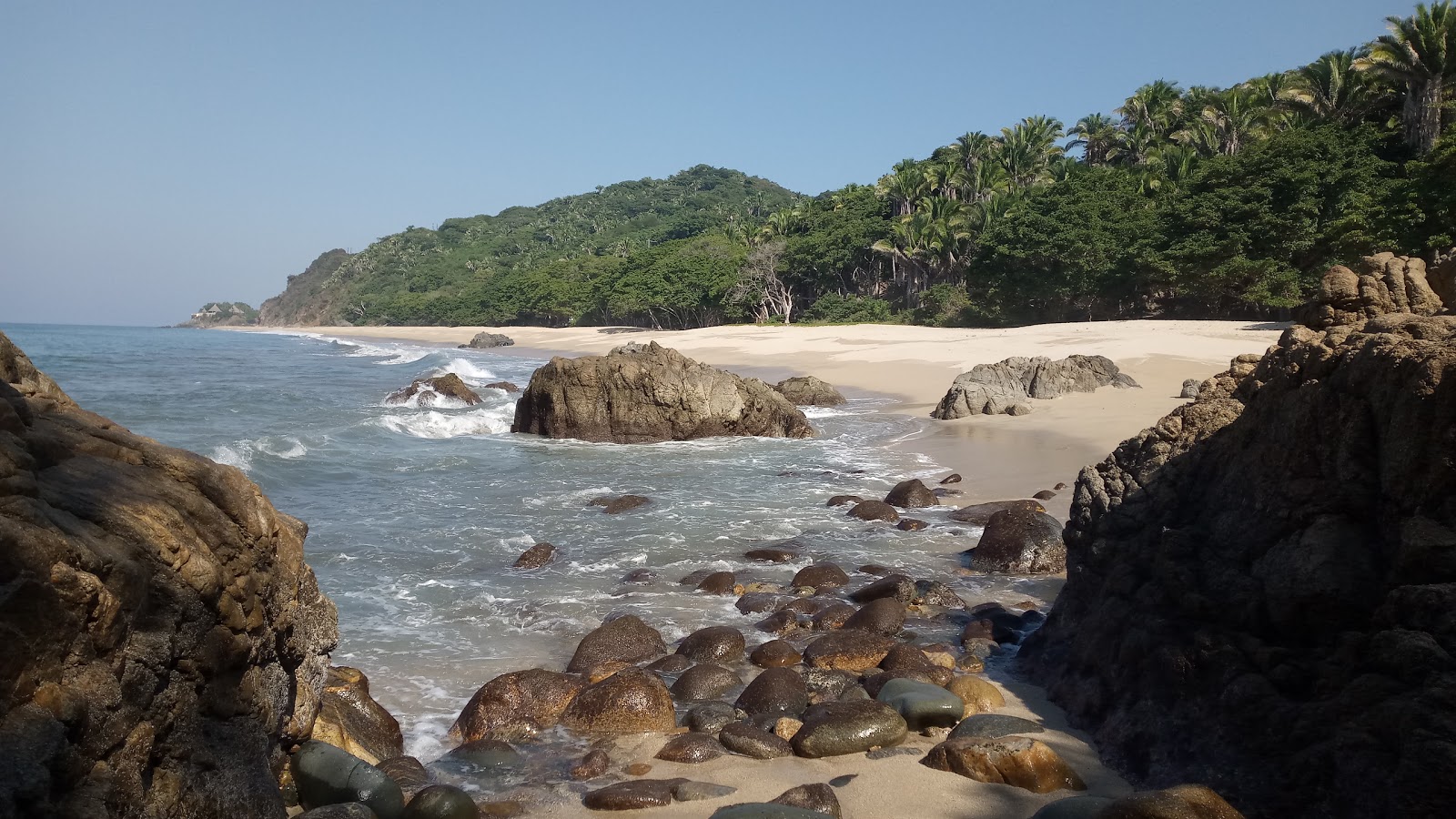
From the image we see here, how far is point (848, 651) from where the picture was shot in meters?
7.09

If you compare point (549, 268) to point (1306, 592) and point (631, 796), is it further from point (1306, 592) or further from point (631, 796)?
point (1306, 592)

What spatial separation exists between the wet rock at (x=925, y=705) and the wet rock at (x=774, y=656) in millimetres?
1297

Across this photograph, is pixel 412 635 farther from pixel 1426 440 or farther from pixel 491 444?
pixel 491 444

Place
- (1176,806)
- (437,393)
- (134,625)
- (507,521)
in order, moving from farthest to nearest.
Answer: (437,393) → (507,521) → (1176,806) → (134,625)

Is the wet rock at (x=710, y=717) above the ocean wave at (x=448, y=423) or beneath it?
beneath

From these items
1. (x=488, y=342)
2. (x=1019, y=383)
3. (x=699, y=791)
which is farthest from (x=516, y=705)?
(x=488, y=342)

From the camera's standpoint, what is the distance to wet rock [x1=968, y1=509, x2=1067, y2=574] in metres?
9.40

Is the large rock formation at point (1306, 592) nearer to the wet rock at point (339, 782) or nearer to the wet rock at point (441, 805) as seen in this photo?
the wet rock at point (441, 805)

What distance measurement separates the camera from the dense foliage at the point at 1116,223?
35.3 m

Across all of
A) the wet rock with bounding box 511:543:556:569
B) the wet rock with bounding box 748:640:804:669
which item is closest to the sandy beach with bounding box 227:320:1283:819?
the wet rock with bounding box 748:640:804:669

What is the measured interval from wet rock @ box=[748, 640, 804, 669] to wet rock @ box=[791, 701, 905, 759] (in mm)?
1510

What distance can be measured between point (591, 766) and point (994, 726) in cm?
230

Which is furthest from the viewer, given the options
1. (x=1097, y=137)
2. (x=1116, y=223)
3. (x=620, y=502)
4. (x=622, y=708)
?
(x=1097, y=137)

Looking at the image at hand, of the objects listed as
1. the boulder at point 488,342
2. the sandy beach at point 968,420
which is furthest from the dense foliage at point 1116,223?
the boulder at point 488,342
